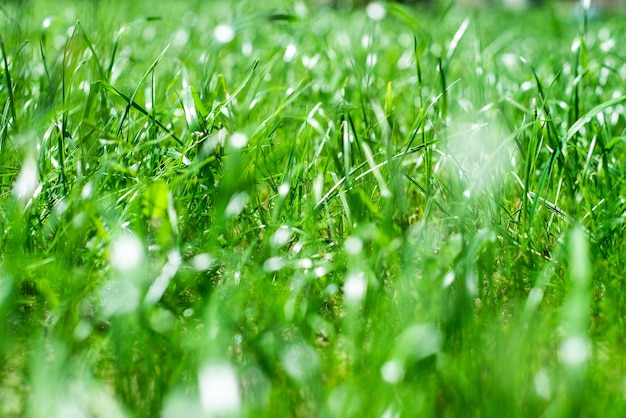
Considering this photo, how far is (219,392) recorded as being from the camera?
0.65 meters

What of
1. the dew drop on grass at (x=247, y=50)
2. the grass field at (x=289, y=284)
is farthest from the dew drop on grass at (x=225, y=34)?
the dew drop on grass at (x=247, y=50)

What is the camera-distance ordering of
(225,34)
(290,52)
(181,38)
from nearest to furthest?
(225,34), (290,52), (181,38)

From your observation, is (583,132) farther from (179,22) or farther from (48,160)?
(179,22)

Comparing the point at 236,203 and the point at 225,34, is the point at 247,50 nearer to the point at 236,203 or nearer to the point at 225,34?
the point at 225,34

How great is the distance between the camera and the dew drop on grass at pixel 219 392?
25.3 inches

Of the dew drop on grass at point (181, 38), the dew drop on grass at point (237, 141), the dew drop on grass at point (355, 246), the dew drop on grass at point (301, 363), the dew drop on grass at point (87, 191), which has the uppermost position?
the dew drop on grass at point (237, 141)

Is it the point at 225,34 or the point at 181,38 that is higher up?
the point at 225,34

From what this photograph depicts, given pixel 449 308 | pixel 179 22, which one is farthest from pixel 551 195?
pixel 179 22

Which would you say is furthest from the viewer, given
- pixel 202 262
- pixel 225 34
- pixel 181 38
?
pixel 181 38

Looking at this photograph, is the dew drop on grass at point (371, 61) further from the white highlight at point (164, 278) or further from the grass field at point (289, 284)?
the white highlight at point (164, 278)

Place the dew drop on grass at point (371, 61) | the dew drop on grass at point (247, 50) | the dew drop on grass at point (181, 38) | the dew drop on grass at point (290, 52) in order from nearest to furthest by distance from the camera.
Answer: the dew drop on grass at point (371, 61), the dew drop on grass at point (290, 52), the dew drop on grass at point (247, 50), the dew drop on grass at point (181, 38)

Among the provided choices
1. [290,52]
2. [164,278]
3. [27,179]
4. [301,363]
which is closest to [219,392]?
[301,363]

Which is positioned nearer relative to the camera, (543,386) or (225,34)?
(543,386)

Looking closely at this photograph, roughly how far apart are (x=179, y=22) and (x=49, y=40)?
1.63m
